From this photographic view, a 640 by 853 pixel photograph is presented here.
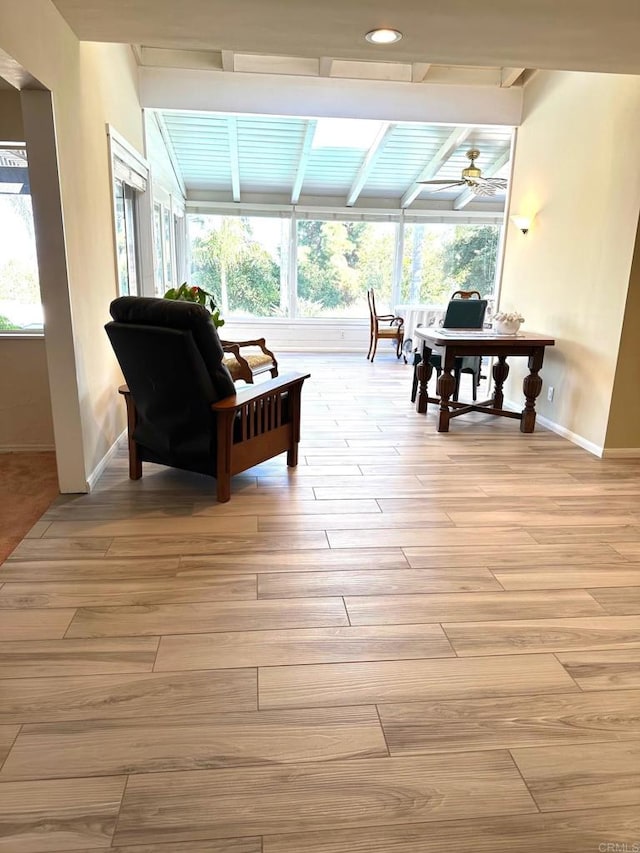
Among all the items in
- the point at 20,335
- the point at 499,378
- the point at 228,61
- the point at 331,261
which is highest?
the point at 228,61

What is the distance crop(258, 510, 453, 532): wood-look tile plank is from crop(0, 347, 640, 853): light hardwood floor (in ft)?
0.05

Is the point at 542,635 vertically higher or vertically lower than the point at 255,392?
lower

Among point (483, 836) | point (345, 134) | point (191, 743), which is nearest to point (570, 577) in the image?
point (483, 836)

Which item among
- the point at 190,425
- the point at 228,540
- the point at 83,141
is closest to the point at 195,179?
the point at 83,141

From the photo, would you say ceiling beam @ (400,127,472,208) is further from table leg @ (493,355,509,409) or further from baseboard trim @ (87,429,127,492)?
baseboard trim @ (87,429,127,492)

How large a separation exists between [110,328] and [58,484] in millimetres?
990

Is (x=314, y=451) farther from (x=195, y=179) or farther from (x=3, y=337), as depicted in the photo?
(x=195, y=179)

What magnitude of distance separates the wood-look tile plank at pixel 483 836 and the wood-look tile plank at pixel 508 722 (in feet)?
0.70

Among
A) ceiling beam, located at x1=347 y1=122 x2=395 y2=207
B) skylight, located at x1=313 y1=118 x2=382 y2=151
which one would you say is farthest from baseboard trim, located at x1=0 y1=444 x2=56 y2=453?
ceiling beam, located at x1=347 y1=122 x2=395 y2=207

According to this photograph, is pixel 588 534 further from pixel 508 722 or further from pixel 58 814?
pixel 58 814

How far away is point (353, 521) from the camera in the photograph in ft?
9.48

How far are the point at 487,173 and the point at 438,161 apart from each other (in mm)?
1074

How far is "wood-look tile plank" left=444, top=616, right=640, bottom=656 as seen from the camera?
1.94 meters

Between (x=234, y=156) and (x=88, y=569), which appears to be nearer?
(x=88, y=569)
